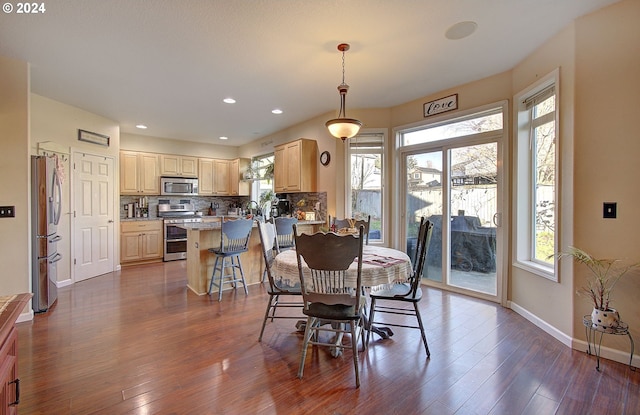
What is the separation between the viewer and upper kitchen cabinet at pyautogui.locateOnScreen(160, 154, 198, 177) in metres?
6.47

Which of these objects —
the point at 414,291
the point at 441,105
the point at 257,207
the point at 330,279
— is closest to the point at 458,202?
the point at 441,105

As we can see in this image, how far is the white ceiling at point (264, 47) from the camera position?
2268mm

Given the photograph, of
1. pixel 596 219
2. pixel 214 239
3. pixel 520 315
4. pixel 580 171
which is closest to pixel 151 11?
pixel 214 239

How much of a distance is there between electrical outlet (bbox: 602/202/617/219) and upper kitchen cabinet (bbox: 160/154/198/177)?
273 inches

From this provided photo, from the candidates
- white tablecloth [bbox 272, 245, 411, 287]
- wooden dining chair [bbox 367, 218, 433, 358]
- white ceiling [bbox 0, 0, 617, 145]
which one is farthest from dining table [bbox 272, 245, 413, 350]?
white ceiling [bbox 0, 0, 617, 145]

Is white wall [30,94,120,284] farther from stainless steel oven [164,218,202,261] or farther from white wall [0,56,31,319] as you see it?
stainless steel oven [164,218,202,261]

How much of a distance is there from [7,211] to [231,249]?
2.23 meters

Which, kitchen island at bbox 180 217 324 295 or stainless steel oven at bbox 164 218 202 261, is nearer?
kitchen island at bbox 180 217 324 295

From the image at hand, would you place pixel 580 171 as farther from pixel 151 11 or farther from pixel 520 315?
pixel 151 11

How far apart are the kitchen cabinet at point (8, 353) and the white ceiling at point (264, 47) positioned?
2.12m

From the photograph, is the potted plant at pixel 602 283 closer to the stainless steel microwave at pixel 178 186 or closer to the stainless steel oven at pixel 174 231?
the stainless steel oven at pixel 174 231

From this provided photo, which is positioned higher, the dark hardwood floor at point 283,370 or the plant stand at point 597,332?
the plant stand at point 597,332

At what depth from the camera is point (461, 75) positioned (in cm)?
349

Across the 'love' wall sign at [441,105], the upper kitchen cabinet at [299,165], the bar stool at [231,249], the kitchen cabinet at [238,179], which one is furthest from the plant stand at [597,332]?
the kitchen cabinet at [238,179]
